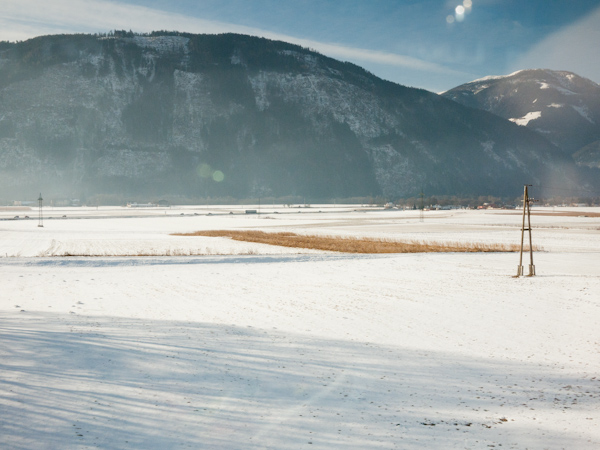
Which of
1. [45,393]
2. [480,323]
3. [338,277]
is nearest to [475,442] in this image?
[45,393]

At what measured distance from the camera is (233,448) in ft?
19.9

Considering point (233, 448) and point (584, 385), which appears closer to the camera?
point (233, 448)

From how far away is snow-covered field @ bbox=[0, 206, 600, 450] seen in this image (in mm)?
6523

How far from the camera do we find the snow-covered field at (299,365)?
21.4ft

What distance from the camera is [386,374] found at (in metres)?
9.02

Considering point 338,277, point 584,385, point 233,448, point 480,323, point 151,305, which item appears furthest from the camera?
point 338,277

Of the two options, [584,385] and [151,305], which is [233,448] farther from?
[151,305]

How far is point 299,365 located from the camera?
9.45 m

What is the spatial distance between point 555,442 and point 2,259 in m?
28.8

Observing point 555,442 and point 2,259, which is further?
point 2,259

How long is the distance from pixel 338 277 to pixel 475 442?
15873mm

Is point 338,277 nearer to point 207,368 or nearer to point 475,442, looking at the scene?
point 207,368

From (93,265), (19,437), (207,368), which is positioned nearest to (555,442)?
(207,368)

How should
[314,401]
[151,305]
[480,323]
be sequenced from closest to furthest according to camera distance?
[314,401] < [480,323] < [151,305]
